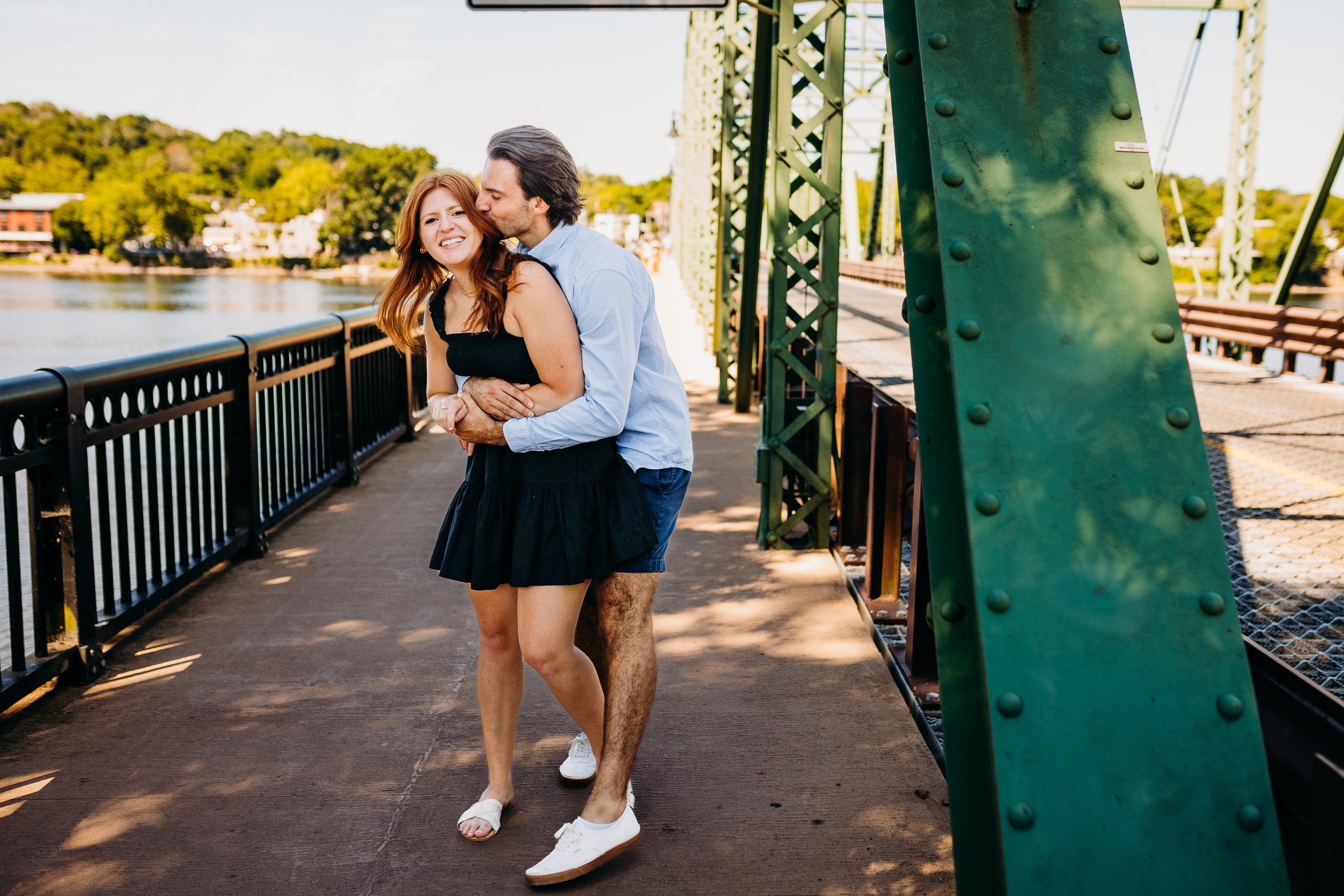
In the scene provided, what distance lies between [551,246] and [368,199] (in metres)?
128

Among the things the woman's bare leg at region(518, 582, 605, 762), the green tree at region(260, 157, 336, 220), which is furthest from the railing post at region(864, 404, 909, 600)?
the green tree at region(260, 157, 336, 220)

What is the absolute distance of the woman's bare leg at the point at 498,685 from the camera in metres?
2.91

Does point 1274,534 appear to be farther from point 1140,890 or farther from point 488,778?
point 1140,890

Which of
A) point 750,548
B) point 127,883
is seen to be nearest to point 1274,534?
point 750,548

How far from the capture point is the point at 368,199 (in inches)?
4818

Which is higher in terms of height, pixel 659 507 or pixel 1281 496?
pixel 659 507

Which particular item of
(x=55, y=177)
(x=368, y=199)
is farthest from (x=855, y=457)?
(x=368, y=199)

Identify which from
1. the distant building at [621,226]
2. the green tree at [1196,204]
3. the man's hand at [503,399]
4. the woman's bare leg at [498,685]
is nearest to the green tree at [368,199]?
the distant building at [621,226]

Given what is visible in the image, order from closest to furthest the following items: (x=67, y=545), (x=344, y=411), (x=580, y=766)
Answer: (x=580, y=766), (x=67, y=545), (x=344, y=411)

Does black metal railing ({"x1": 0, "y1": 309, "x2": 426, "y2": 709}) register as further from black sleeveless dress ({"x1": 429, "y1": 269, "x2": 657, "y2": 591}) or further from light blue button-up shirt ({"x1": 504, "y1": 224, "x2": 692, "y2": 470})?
light blue button-up shirt ({"x1": 504, "y1": 224, "x2": 692, "y2": 470})

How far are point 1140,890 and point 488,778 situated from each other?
2221 mm

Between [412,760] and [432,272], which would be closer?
[432,272]

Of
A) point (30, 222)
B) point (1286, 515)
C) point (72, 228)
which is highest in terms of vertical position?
point (30, 222)

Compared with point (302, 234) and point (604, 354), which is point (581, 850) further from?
point (302, 234)
